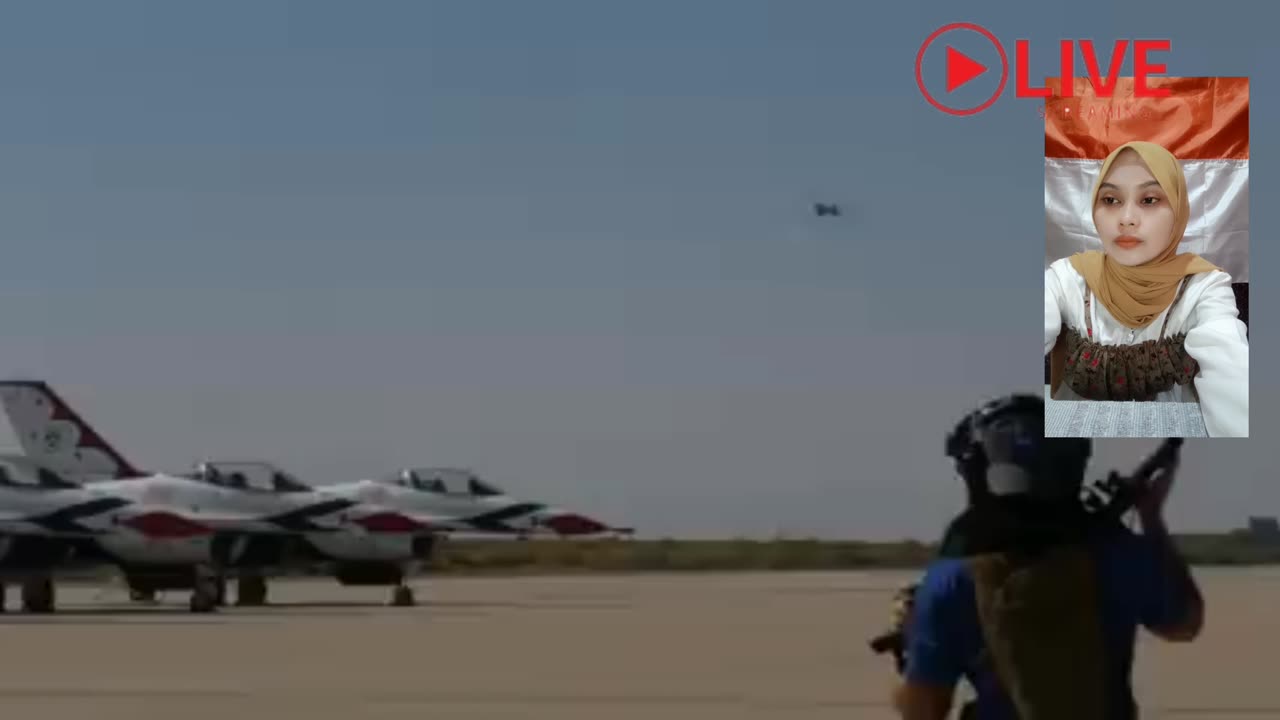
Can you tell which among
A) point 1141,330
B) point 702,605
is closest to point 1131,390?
point 1141,330

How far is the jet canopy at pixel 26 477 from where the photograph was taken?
33.2m

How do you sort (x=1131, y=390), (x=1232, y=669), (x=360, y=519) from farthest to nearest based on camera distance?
(x=360, y=519) → (x=1232, y=669) → (x=1131, y=390)

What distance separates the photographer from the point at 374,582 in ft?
130

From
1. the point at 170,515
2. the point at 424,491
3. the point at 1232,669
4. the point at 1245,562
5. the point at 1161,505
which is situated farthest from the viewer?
the point at 1245,562

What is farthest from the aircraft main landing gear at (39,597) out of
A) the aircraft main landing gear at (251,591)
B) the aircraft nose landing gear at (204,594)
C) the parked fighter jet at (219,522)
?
the aircraft main landing gear at (251,591)

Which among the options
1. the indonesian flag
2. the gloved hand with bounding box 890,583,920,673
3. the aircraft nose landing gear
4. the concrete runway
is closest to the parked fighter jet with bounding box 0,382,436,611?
the aircraft nose landing gear

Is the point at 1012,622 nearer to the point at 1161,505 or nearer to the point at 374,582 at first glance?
the point at 1161,505

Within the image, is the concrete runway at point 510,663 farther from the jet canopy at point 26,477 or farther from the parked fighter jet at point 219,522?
the jet canopy at point 26,477

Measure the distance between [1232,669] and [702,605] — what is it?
56.8 feet

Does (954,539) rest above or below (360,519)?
above

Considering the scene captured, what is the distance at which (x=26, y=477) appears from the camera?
110 ft

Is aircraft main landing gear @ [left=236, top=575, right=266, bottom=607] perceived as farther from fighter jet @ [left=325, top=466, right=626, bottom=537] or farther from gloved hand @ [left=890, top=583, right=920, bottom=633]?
gloved hand @ [left=890, top=583, right=920, bottom=633]

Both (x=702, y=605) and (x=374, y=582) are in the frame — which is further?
(x=374, y=582)

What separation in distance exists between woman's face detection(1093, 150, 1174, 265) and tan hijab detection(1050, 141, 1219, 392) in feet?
0.08
